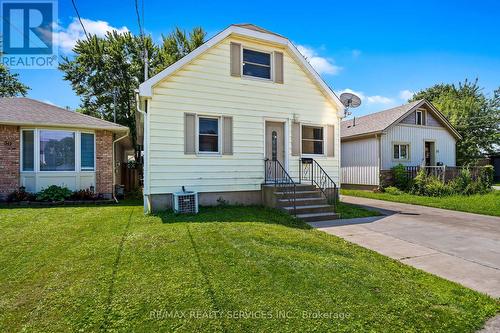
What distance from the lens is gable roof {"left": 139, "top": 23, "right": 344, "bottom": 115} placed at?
8133 mm

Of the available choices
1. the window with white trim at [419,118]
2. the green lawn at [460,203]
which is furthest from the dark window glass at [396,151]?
the green lawn at [460,203]

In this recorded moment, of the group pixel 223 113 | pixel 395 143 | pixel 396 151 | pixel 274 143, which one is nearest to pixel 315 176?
pixel 274 143

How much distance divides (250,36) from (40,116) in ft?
28.3

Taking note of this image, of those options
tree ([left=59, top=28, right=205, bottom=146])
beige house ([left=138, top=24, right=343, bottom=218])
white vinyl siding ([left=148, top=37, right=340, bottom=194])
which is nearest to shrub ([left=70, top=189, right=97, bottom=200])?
beige house ([left=138, top=24, right=343, bottom=218])

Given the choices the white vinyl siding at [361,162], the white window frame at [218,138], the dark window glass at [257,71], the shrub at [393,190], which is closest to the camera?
the white window frame at [218,138]

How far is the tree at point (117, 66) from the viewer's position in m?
21.8

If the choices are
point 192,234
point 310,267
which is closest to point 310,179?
point 192,234

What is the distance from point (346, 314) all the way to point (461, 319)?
1186 millimetres

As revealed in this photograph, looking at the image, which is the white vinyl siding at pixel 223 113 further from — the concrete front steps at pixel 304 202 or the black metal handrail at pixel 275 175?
the concrete front steps at pixel 304 202

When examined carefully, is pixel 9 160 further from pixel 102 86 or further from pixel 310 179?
pixel 102 86

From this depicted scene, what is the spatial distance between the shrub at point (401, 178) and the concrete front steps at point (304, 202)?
8706 mm

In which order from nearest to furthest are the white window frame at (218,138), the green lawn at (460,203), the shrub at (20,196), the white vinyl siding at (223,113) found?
the white vinyl siding at (223,113), the white window frame at (218,138), the green lawn at (460,203), the shrub at (20,196)

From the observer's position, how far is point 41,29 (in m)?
10.7

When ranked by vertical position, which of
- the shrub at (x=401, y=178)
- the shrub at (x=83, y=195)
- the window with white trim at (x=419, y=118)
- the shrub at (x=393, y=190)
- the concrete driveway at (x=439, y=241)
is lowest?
the concrete driveway at (x=439, y=241)
